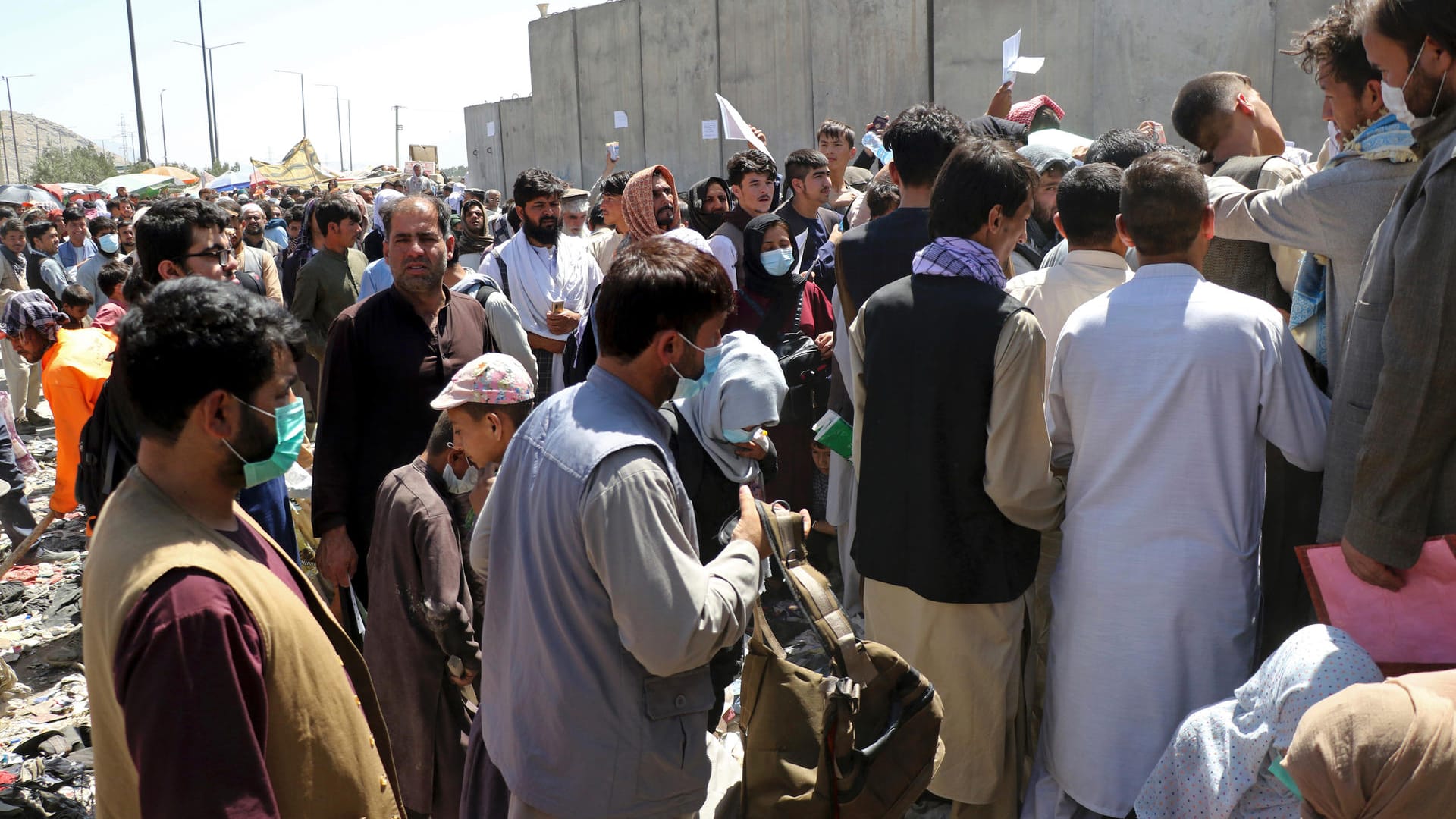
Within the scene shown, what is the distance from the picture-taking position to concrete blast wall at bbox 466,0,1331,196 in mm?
13531

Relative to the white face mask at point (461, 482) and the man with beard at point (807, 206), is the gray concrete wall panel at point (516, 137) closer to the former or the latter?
the man with beard at point (807, 206)

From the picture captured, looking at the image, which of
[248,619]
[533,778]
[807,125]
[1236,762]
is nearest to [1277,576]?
[1236,762]

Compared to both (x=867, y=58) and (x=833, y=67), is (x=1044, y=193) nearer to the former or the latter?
(x=867, y=58)

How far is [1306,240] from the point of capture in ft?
9.71

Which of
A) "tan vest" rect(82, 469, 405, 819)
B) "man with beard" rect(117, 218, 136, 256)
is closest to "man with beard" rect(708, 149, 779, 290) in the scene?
"tan vest" rect(82, 469, 405, 819)

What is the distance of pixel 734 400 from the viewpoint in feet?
8.64

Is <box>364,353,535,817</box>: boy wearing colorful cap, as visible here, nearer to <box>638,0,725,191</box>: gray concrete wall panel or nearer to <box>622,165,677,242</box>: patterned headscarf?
<box>622,165,677,242</box>: patterned headscarf

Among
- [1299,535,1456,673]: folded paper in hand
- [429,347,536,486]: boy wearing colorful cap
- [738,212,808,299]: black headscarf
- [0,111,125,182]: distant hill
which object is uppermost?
[0,111,125,182]: distant hill

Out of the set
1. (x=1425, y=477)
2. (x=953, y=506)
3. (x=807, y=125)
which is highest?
(x=807, y=125)

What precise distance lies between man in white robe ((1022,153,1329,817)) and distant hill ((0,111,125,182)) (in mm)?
139657

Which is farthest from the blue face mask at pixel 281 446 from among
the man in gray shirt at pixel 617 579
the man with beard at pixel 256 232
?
the man with beard at pixel 256 232

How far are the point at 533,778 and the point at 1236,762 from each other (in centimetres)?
169

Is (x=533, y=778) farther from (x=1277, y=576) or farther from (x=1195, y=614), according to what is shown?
(x=1277, y=576)

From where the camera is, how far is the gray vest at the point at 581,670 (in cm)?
207
